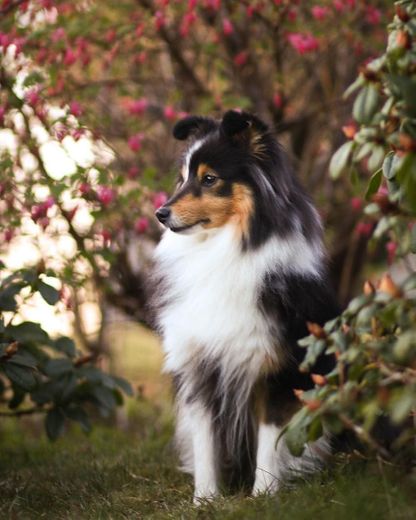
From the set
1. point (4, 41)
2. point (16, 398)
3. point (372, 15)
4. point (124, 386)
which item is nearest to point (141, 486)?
point (124, 386)

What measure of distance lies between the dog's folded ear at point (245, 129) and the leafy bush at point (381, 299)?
36.8 inches

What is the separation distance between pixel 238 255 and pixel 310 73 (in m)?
3.05

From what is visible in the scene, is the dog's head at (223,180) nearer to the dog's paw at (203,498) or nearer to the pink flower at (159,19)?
the dog's paw at (203,498)

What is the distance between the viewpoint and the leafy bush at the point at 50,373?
4.06 metres

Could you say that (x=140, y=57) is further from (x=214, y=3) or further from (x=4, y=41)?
(x=4, y=41)

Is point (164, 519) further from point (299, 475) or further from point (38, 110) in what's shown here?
point (38, 110)

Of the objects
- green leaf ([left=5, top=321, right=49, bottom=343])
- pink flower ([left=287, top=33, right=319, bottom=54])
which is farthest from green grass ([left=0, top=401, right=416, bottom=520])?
pink flower ([left=287, top=33, right=319, bottom=54])

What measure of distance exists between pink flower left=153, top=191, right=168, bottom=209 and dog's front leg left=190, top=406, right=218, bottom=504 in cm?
129

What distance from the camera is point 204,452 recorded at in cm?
374

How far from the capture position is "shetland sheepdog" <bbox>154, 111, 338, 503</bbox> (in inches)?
135

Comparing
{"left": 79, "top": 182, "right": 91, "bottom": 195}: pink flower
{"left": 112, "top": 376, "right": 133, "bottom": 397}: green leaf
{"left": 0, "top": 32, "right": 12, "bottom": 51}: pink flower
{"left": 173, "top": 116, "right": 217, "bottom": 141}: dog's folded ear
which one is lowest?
{"left": 112, "top": 376, "right": 133, "bottom": 397}: green leaf

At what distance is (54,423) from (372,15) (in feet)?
10.8

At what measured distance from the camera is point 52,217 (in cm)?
448

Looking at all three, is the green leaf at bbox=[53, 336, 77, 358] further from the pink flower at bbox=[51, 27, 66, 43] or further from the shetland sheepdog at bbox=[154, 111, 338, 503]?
the pink flower at bbox=[51, 27, 66, 43]
